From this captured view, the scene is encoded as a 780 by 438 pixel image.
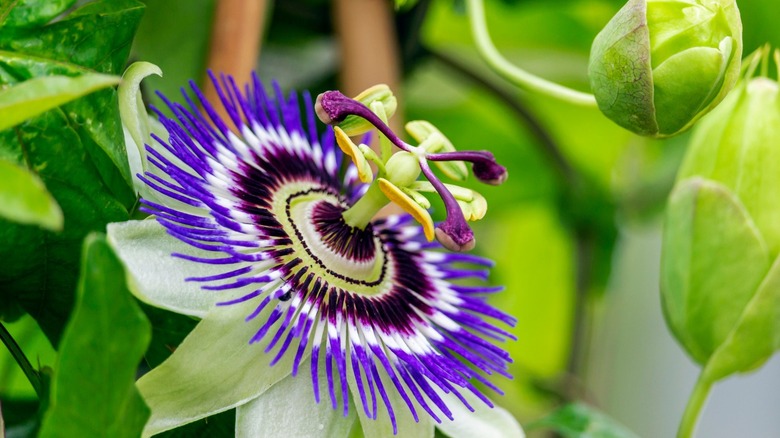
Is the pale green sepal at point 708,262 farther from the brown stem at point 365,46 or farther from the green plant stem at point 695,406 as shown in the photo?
the brown stem at point 365,46

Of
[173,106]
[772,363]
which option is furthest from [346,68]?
[772,363]

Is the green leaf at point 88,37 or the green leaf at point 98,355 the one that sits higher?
the green leaf at point 88,37

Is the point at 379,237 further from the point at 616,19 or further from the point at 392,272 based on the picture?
the point at 616,19

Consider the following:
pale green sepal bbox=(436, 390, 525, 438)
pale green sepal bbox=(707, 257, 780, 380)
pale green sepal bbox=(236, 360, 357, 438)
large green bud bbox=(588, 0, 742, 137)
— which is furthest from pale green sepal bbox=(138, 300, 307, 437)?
pale green sepal bbox=(707, 257, 780, 380)

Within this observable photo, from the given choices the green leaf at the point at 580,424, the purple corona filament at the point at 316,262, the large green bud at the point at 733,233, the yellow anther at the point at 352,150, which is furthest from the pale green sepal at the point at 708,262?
the yellow anther at the point at 352,150

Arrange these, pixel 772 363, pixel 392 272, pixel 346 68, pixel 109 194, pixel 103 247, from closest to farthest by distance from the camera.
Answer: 1. pixel 103 247
2. pixel 109 194
3. pixel 392 272
4. pixel 346 68
5. pixel 772 363

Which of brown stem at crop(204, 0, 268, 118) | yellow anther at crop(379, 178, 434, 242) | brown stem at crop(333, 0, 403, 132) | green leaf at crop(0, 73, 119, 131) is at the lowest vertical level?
brown stem at crop(333, 0, 403, 132)

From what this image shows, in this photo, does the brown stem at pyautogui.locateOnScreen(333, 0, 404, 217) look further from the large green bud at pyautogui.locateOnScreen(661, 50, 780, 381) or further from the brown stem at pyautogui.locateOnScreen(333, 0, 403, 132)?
the large green bud at pyautogui.locateOnScreen(661, 50, 780, 381)

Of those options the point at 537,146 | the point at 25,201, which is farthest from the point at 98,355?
the point at 537,146
